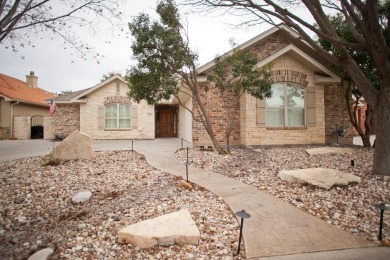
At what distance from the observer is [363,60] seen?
9.91 meters

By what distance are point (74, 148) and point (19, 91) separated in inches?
750

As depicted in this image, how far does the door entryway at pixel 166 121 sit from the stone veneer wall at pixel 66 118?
606cm

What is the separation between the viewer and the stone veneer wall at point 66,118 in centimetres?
1717

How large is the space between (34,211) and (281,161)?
21.1ft

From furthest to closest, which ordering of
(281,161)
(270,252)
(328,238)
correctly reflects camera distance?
(281,161)
(328,238)
(270,252)

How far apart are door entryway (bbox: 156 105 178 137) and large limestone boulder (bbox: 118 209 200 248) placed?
16993 millimetres

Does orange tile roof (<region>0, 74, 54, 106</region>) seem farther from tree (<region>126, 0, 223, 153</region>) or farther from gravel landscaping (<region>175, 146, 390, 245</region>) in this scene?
gravel landscaping (<region>175, 146, 390, 245</region>)

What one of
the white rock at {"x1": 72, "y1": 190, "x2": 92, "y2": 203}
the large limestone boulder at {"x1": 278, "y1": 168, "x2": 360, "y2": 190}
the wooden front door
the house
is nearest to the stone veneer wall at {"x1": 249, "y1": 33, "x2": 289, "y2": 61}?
the house

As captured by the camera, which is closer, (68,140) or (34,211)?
(34,211)

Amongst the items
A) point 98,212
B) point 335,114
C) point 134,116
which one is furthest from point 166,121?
point 98,212

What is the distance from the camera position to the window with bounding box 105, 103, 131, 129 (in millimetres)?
17203

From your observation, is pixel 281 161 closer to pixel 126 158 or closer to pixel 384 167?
pixel 384 167

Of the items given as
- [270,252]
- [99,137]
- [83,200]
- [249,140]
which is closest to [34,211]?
[83,200]

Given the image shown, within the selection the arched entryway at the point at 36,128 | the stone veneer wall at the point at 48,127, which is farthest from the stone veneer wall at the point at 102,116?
the arched entryway at the point at 36,128
